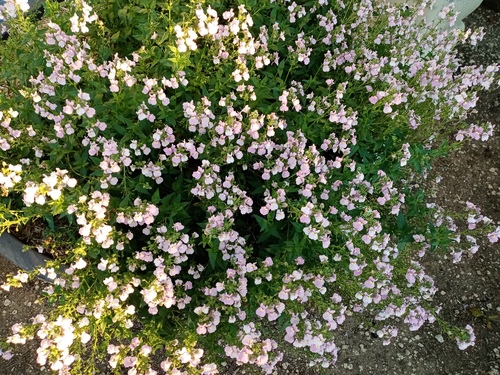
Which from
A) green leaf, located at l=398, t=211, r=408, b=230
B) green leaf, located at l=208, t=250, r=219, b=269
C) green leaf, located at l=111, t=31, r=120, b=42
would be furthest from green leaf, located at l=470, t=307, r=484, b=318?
green leaf, located at l=111, t=31, r=120, b=42

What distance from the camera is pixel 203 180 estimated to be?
2.56 meters

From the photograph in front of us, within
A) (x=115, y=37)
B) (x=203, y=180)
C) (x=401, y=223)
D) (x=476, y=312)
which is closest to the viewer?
(x=203, y=180)

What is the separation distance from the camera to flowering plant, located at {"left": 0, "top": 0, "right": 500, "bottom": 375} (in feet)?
7.91

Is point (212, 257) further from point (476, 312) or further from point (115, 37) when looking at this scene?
point (476, 312)

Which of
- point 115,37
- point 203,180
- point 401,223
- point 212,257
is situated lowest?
point 212,257

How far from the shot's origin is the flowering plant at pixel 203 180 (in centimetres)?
241

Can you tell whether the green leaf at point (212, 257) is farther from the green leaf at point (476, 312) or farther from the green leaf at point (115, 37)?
the green leaf at point (476, 312)

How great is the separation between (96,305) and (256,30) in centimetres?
197

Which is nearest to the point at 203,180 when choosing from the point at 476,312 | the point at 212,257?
the point at 212,257

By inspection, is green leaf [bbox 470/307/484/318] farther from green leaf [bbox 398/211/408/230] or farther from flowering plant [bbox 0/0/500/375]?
green leaf [bbox 398/211/408/230]

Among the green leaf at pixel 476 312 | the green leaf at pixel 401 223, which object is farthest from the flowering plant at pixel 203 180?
the green leaf at pixel 476 312

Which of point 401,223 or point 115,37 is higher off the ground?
point 115,37

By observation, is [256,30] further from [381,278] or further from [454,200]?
[454,200]

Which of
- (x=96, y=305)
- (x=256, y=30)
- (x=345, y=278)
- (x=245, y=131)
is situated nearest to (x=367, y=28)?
(x=256, y=30)
